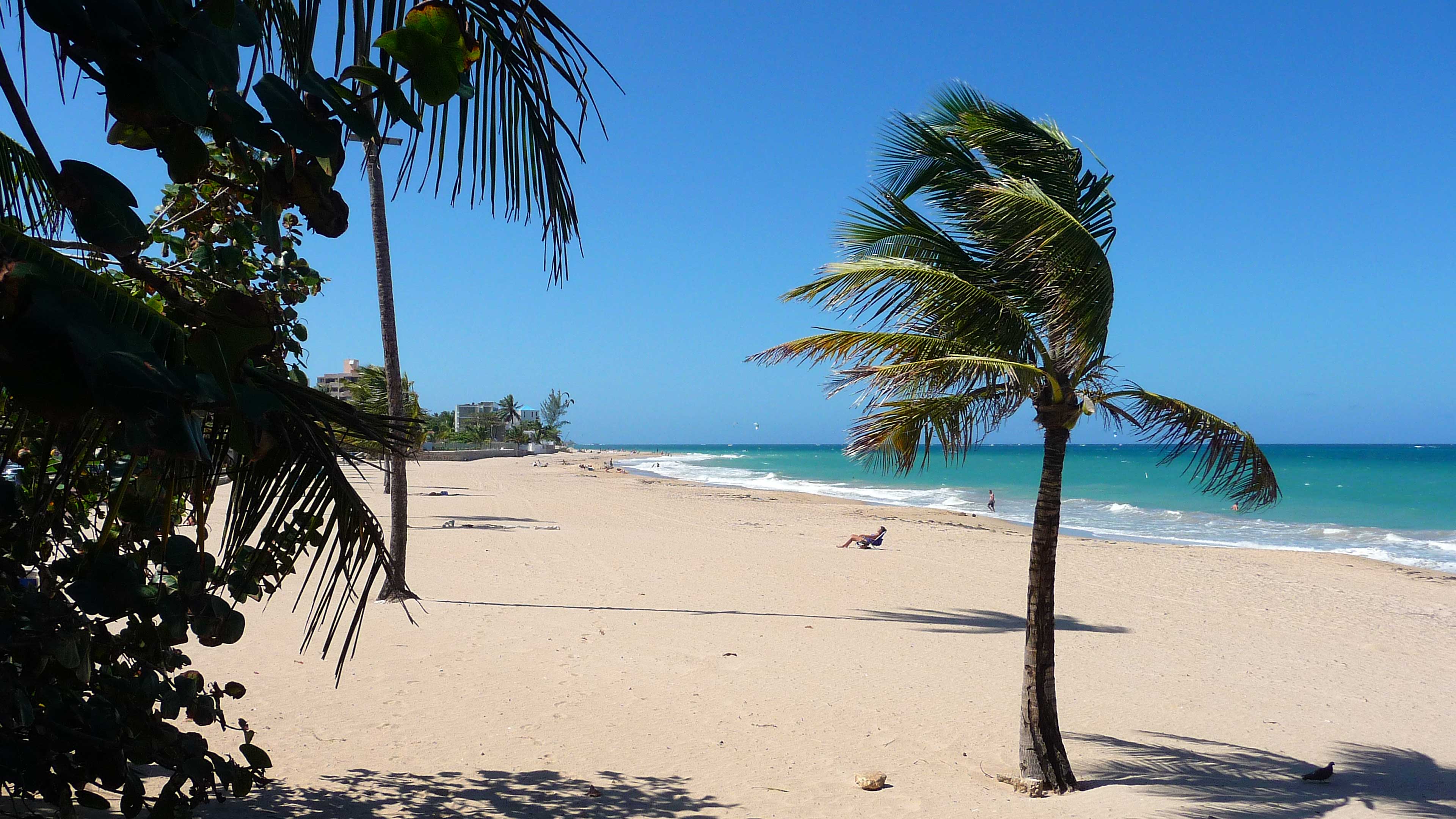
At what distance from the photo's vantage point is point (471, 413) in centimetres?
11144

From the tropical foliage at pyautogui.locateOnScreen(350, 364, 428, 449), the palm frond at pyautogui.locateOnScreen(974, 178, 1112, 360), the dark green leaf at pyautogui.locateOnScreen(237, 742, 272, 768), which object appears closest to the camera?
the dark green leaf at pyautogui.locateOnScreen(237, 742, 272, 768)

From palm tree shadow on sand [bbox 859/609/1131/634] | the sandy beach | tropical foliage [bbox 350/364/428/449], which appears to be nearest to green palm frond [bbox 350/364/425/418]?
tropical foliage [bbox 350/364/428/449]

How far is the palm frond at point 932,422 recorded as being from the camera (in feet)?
17.6

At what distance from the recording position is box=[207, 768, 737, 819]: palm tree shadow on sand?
4.07 m

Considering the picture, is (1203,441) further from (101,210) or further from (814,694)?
(101,210)

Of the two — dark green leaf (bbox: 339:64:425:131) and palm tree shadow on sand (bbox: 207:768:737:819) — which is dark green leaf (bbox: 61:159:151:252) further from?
palm tree shadow on sand (bbox: 207:768:737:819)

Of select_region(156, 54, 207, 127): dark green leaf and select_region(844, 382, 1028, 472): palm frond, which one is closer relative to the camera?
select_region(156, 54, 207, 127): dark green leaf

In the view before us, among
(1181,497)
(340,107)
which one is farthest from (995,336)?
(1181,497)

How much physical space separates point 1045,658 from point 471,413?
366 feet

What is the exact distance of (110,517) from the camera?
65.7 inches

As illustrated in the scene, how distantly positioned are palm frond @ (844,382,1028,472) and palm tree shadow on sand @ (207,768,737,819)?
2278 mm

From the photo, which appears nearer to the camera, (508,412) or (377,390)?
(377,390)

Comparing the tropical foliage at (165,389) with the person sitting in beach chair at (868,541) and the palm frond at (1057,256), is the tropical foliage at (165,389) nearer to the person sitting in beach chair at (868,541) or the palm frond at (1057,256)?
the palm frond at (1057,256)

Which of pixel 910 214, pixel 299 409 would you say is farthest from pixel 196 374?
pixel 910 214
